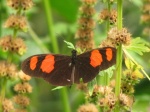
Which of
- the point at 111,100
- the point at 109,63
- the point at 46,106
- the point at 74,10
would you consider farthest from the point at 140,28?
the point at 111,100

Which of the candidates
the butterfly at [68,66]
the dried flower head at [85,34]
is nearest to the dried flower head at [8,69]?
the butterfly at [68,66]

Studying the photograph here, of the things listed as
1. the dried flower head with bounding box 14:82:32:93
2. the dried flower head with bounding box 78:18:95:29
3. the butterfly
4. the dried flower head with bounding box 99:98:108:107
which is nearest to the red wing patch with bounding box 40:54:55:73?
the butterfly

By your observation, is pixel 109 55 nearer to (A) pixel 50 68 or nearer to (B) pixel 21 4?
(A) pixel 50 68

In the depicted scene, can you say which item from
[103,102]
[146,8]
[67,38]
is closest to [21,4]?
[103,102]

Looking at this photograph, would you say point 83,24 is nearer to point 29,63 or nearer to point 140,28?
point 29,63

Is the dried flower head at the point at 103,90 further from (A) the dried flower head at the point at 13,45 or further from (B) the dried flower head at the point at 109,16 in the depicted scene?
(A) the dried flower head at the point at 13,45
